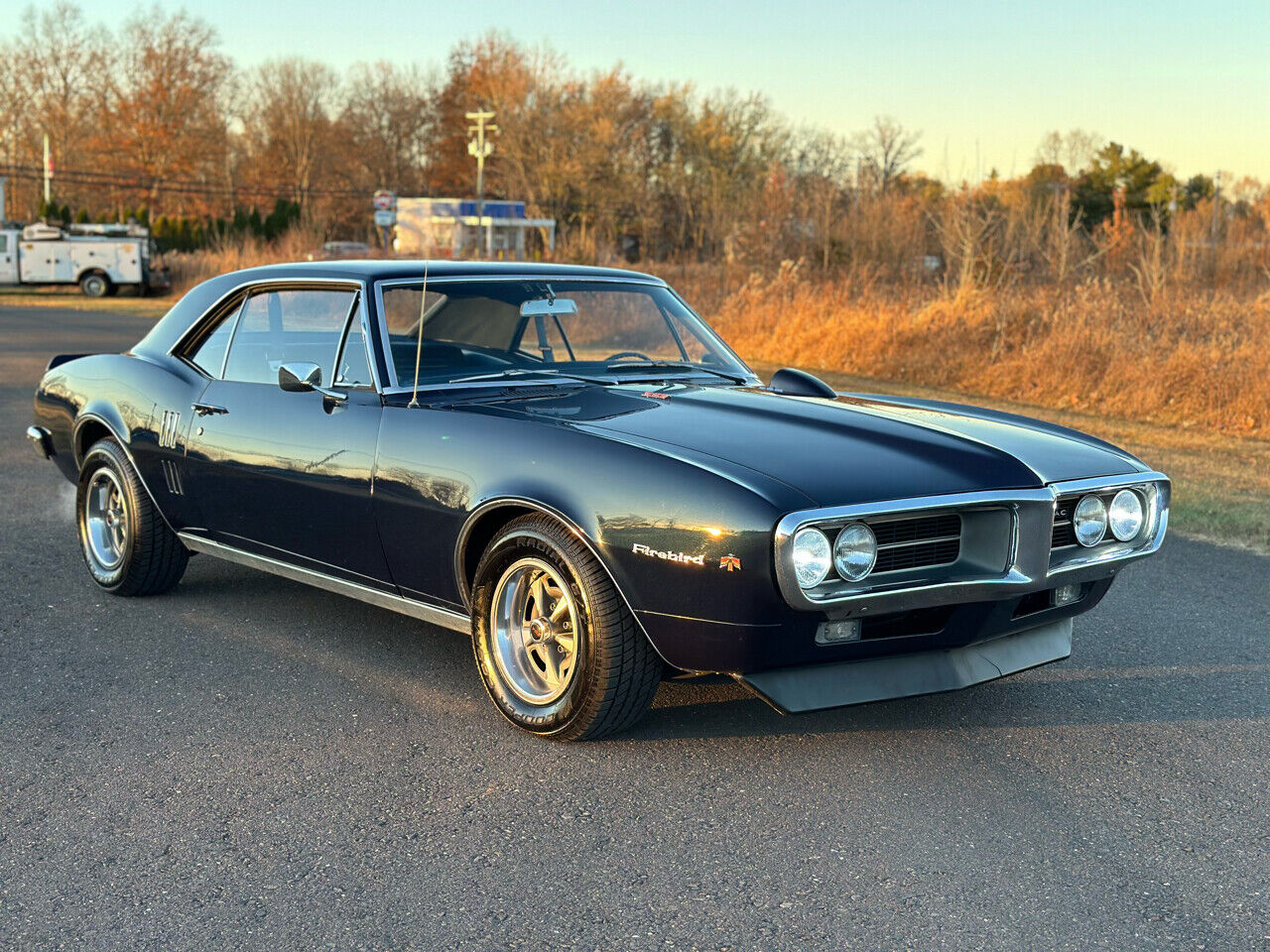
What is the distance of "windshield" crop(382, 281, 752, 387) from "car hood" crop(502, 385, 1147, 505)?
1.19 ft

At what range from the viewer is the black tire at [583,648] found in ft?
12.3

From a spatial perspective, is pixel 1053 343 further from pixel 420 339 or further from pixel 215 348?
pixel 420 339

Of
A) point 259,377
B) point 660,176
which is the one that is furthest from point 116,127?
point 259,377

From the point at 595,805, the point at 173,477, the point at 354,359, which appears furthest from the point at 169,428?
the point at 595,805

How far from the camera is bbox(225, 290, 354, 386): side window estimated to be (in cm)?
493

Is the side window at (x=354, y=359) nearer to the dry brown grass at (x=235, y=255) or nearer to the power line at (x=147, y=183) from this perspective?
the dry brown grass at (x=235, y=255)

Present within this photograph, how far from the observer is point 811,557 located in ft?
11.4

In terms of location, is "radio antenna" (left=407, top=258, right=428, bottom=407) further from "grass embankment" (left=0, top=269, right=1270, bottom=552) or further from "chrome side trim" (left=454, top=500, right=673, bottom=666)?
"grass embankment" (left=0, top=269, right=1270, bottom=552)

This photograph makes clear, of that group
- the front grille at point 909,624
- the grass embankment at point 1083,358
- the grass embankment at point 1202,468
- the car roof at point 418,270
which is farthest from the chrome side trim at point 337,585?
the grass embankment at point 1083,358

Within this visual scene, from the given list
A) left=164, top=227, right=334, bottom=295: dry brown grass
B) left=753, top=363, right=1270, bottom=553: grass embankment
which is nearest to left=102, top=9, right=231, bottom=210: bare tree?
left=164, top=227, right=334, bottom=295: dry brown grass

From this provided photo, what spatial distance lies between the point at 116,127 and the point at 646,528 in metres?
80.4

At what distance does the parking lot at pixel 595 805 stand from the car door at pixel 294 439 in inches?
17.6

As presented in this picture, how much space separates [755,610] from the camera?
3498 millimetres

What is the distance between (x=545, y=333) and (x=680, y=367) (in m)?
0.56
